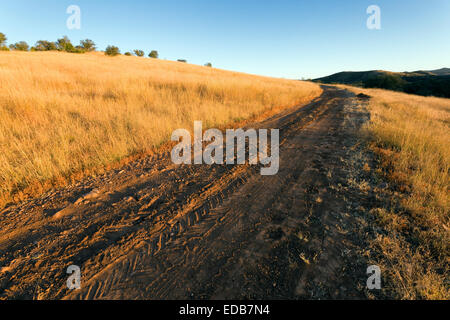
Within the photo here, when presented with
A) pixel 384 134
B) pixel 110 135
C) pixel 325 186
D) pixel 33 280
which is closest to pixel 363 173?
pixel 325 186

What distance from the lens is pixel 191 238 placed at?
2.00 m

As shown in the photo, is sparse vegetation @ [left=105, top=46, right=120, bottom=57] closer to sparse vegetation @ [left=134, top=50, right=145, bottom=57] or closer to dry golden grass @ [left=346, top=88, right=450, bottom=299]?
sparse vegetation @ [left=134, top=50, right=145, bottom=57]

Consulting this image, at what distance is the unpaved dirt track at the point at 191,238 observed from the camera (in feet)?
5.03

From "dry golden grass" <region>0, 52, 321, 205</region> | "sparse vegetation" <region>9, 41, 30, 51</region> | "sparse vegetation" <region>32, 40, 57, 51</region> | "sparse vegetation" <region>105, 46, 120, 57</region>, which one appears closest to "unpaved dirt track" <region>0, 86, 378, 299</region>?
"dry golden grass" <region>0, 52, 321, 205</region>

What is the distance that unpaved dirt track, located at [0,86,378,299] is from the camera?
1.53m

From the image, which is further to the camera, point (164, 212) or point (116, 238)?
point (164, 212)

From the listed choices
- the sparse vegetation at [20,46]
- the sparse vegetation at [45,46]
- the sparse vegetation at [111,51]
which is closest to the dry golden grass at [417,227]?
the sparse vegetation at [111,51]

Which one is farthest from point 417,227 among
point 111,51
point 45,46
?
point 45,46

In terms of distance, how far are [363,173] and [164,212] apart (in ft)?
11.6

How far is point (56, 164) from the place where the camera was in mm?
3242

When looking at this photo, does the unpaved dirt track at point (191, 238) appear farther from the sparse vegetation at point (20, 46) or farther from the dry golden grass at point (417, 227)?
the sparse vegetation at point (20, 46)
